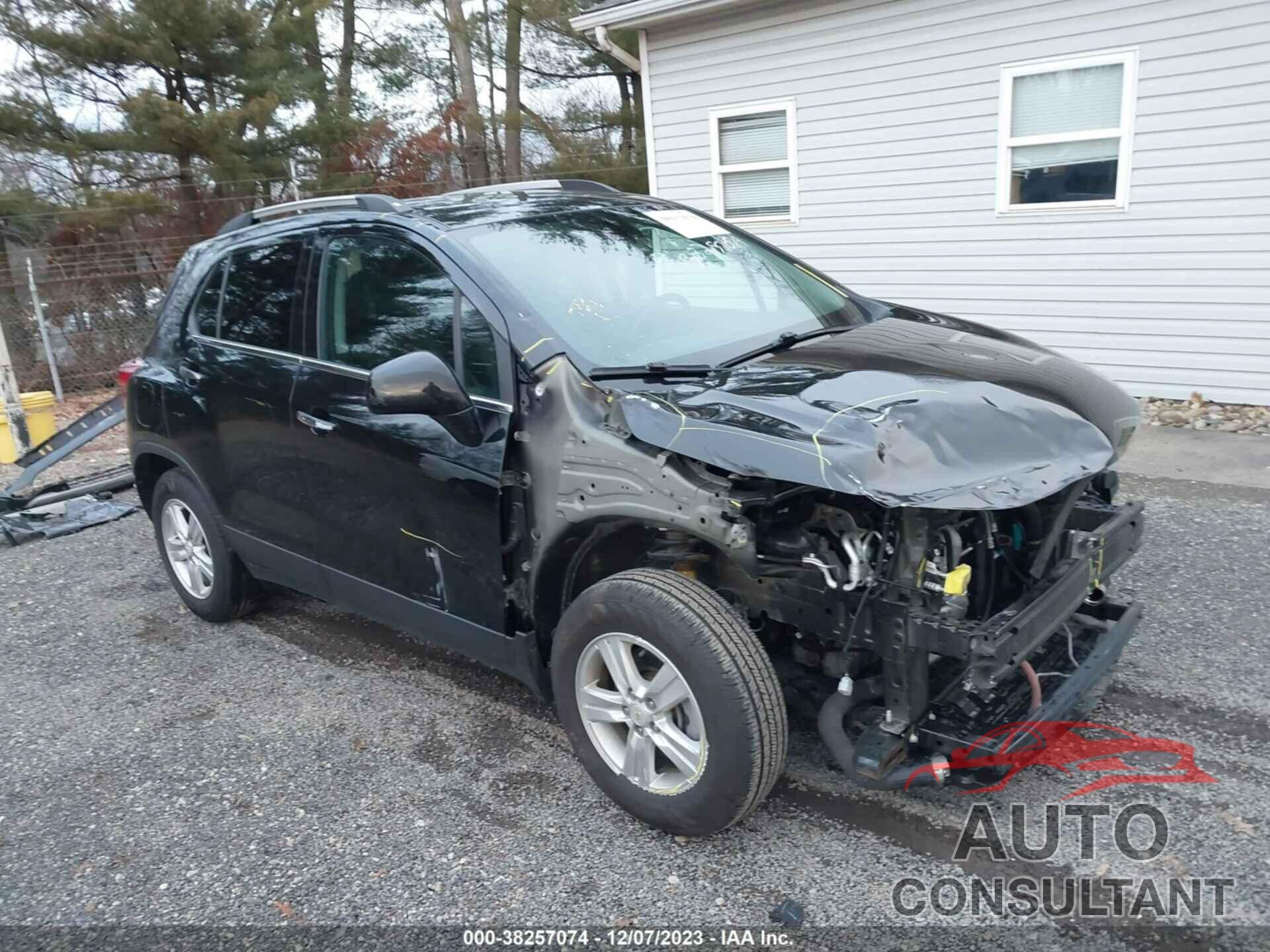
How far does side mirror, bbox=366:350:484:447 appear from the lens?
9.96ft

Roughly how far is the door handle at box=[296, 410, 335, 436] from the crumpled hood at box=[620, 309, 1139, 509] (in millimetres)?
1322

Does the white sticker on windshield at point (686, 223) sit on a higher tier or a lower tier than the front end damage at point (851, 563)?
higher

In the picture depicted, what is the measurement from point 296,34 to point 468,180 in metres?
3.36

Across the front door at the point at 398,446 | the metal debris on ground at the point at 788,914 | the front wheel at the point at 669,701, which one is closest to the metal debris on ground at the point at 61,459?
the front door at the point at 398,446

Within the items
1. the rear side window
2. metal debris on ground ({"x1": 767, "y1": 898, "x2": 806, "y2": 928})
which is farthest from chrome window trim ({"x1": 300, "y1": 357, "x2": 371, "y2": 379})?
metal debris on ground ({"x1": 767, "y1": 898, "x2": 806, "y2": 928})

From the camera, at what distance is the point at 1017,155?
8.36m

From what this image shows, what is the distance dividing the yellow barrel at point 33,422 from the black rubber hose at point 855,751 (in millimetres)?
8752

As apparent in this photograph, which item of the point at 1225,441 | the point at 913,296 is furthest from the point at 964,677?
the point at 913,296

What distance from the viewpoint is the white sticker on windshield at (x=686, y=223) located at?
162 inches

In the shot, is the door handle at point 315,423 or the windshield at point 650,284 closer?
the windshield at point 650,284

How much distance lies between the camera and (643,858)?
2900 mm

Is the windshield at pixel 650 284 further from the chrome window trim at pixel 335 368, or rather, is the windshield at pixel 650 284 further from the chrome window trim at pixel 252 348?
the chrome window trim at pixel 252 348

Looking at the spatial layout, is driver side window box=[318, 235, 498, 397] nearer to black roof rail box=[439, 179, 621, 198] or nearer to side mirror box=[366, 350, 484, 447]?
side mirror box=[366, 350, 484, 447]

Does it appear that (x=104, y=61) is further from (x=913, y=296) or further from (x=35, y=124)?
(x=913, y=296)
